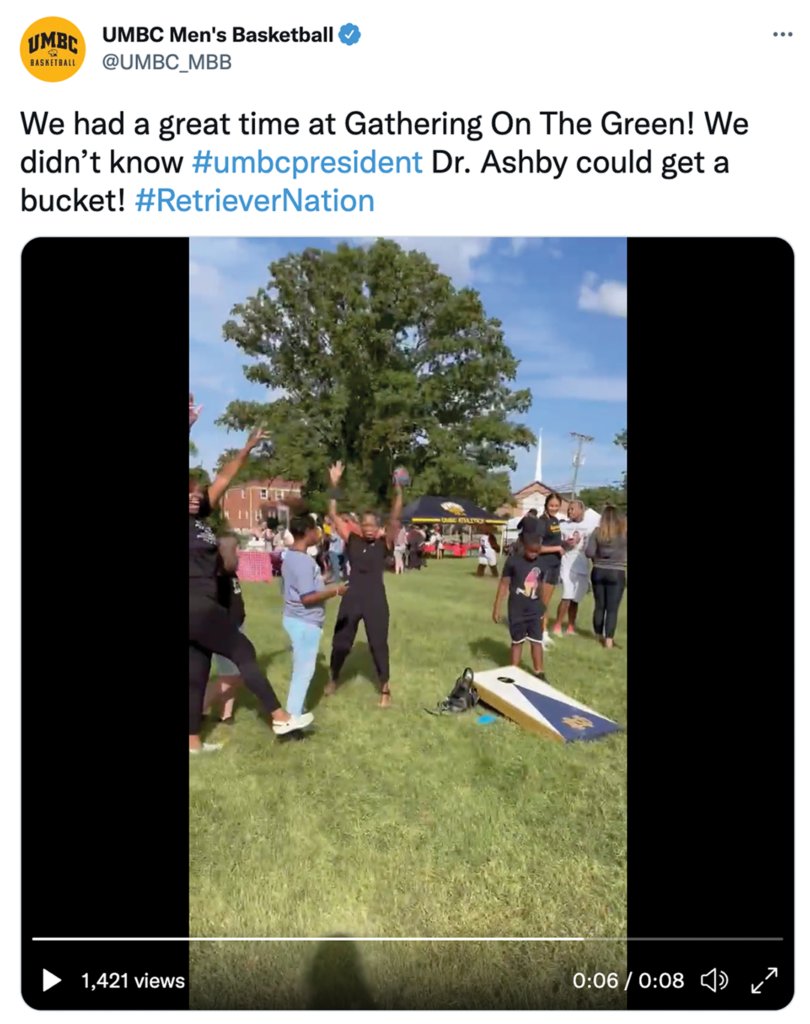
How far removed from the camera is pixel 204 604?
2031mm

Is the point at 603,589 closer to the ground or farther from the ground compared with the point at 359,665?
farther from the ground

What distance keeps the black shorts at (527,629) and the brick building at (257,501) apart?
6.78 feet

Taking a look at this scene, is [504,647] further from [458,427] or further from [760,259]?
[760,259]

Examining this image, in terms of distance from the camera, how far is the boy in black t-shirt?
3723 millimetres

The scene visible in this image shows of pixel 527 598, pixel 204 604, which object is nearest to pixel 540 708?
pixel 527 598

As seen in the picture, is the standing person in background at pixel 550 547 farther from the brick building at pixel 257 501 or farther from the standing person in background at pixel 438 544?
the brick building at pixel 257 501

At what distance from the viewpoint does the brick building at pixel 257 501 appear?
2.12 m

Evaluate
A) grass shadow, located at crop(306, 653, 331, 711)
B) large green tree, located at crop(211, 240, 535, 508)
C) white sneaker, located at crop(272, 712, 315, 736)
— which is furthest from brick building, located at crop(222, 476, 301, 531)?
grass shadow, located at crop(306, 653, 331, 711)

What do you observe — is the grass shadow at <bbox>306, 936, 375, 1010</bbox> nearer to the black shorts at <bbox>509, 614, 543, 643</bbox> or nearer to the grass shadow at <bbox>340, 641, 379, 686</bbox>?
the grass shadow at <bbox>340, 641, 379, 686</bbox>

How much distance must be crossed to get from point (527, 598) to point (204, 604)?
8.05 ft

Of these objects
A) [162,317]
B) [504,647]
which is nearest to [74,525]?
[162,317]
